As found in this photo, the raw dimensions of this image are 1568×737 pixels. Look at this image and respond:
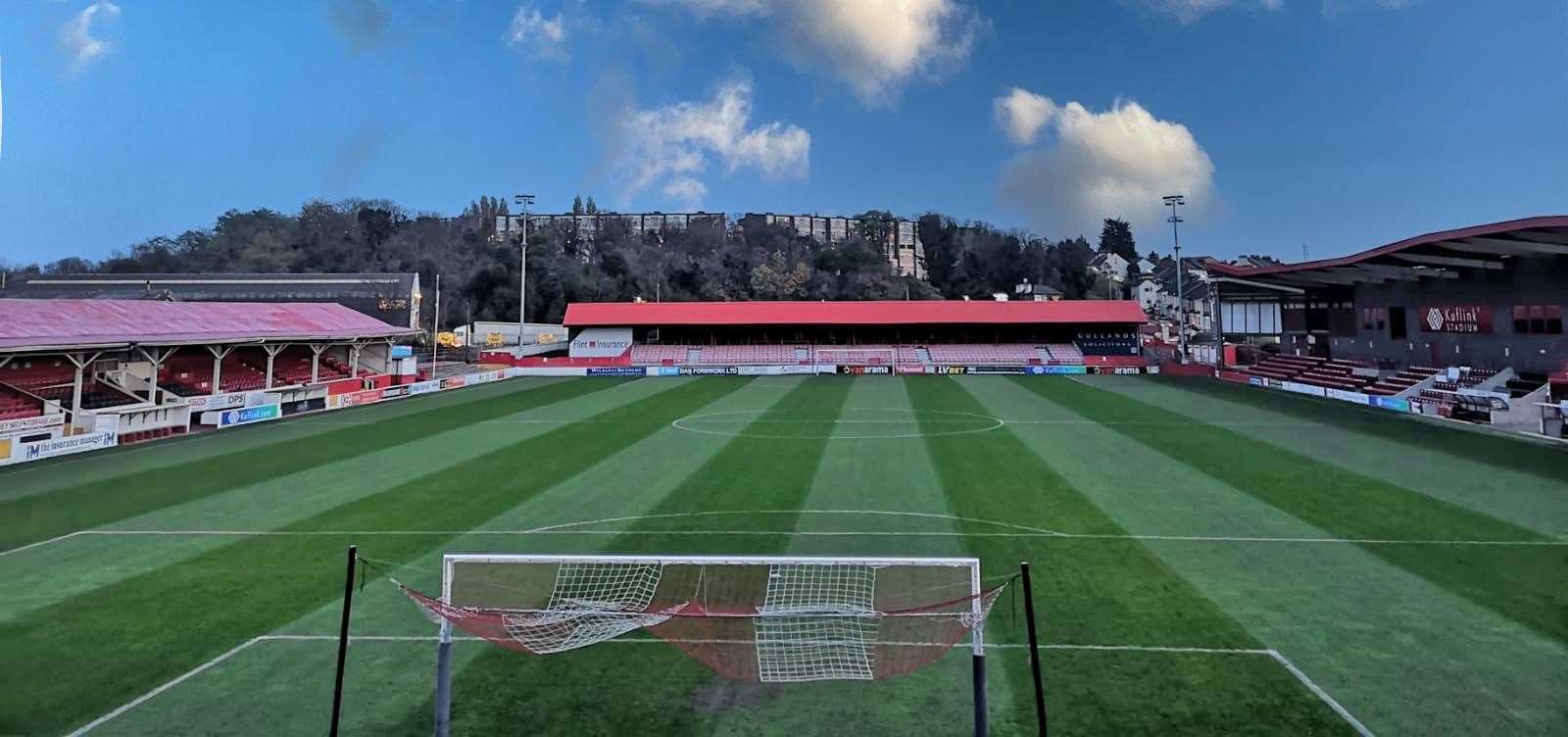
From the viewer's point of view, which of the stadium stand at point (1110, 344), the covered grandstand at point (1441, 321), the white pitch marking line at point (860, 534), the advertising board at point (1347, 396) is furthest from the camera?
the stadium stand at point (1110, 344)

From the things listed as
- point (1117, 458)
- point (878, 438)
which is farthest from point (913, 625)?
point (878, 438)

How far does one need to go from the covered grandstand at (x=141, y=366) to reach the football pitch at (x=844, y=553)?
2633 millimetres

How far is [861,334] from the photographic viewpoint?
53125 millimetres

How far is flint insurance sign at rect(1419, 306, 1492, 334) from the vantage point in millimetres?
26156

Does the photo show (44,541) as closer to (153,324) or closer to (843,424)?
(153,324)

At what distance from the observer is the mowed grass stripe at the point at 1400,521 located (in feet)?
27.8

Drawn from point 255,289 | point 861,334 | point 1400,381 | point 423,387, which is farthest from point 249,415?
point 1400,381

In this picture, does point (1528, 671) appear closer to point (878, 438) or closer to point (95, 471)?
point (878, 438)

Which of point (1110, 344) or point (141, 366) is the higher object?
Result: point (1110, 344)

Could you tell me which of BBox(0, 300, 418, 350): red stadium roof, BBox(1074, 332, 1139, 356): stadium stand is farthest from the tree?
BBox(0, 300, 418, 350): red stadium roof

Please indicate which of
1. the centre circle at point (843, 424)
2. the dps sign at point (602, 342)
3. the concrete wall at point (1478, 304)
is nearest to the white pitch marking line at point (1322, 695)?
the centre circle at point (843, 424)

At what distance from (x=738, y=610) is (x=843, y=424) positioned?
16.4 metres

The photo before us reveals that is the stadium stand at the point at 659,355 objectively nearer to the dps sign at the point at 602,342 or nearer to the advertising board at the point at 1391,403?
the dps sign at the point at 602,342

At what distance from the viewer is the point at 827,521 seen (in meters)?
12.0
